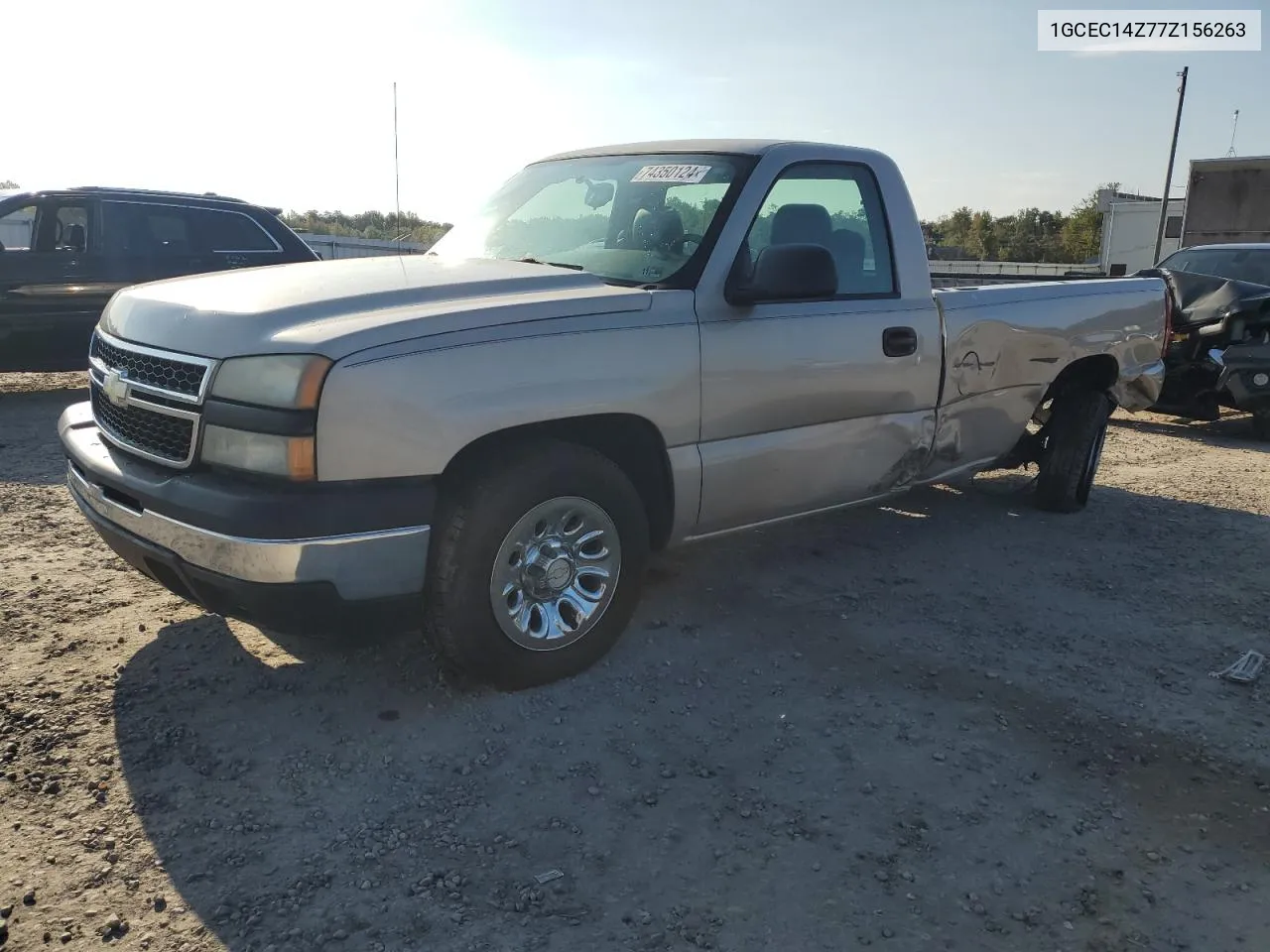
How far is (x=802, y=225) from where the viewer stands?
4.25 meters

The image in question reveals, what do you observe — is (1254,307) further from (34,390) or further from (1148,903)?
(34,390)

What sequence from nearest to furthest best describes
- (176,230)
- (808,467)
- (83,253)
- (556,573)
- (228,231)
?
(556,573) → (808,467) → (83,253) → (176,230) → (228,231)

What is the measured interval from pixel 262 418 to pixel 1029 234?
255ft

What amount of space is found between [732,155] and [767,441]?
120 cm

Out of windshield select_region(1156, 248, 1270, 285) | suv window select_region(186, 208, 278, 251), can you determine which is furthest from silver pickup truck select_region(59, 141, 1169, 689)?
windshield select_region(1156, 248, 1270, 285)

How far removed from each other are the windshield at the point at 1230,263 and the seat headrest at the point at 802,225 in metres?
7.09

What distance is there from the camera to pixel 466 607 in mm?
3164

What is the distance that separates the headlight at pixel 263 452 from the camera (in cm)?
281

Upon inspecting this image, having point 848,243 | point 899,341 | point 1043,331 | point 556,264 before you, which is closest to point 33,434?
point 556,264

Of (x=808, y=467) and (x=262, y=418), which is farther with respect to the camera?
(x=808, y=467)

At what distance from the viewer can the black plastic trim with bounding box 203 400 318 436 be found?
279 centimetres

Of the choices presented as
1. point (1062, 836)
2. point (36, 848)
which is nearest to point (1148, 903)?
point (1062, 836)

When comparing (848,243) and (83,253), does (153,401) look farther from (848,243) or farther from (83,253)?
(83,253)

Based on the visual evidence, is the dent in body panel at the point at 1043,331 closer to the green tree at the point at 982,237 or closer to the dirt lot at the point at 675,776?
the dirt lot at the point at 675,776
